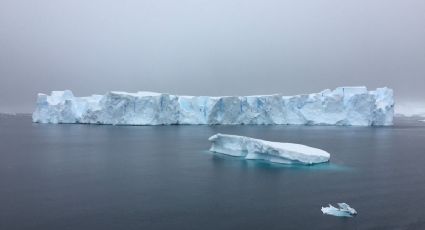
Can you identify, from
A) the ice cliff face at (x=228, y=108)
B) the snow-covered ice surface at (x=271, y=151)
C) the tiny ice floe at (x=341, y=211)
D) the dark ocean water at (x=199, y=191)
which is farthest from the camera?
the ice cliff face at (x=228, y=108)

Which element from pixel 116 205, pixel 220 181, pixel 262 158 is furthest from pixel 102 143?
pixel 116 205

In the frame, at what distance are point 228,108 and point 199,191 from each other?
918 inches

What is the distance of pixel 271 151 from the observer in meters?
14.0

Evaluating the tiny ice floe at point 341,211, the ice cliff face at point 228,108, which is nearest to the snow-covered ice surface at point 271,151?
the tiny ice floe at point 341,211

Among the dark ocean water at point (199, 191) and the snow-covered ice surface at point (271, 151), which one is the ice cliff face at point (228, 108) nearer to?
the dark ocean water at point (199, 191)

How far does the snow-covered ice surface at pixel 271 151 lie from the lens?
13586mm

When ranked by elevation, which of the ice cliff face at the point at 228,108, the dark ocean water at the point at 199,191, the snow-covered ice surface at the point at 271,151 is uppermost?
the ice cliff face at the point at 228,108

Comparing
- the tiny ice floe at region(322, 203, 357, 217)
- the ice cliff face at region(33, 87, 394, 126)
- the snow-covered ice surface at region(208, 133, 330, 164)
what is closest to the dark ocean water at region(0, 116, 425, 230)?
the tiny ice floe at region(322, 203, 357, 217)

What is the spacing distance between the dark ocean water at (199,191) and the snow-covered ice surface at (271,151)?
1.36 feet

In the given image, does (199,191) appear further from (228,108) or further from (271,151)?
(228,108)

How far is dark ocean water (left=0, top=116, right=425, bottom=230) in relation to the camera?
7.48 metres

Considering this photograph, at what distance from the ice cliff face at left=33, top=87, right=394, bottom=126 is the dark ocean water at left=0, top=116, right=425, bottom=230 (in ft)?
49.3

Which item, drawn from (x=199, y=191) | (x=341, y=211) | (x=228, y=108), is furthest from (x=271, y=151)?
(x=228, y=108)

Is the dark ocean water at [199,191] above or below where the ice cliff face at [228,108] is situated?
below
